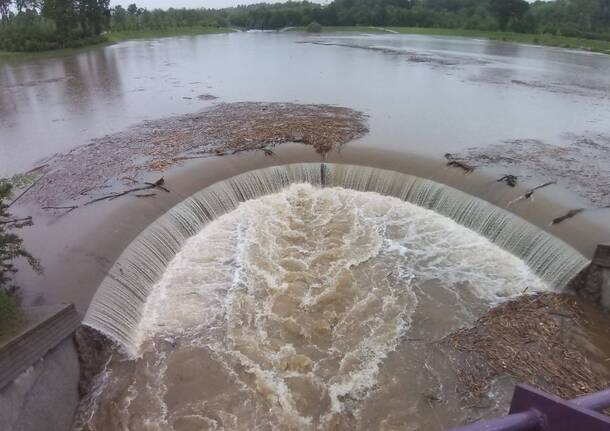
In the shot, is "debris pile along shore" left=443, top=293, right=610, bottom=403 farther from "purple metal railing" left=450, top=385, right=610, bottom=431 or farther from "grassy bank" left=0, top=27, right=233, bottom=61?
"grassy bank" left=0, top=27, right=233, bottom=61

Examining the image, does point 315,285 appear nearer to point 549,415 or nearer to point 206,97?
point 549,415

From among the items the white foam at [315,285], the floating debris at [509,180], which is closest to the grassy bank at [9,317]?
the white foam at [315,285]

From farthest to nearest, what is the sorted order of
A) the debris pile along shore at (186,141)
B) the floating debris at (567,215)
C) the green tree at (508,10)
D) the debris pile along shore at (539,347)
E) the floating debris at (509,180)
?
the green tree at (508,10), the debris pile along shore at (186,141), the floating debris at (509,180), the floating debris at (567,215), the debris pile along shore at (539,347)

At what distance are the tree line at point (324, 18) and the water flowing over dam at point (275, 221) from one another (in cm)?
4259

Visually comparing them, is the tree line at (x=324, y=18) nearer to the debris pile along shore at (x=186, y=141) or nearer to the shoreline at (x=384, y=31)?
the shoreline at (x=384, y=31)

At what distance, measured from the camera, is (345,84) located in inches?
984

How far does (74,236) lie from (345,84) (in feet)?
63.7

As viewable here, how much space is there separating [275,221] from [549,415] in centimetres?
1005

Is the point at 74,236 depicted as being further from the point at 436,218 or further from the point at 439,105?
the point at 439,105

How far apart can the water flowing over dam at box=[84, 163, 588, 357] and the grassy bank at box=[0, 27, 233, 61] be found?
3899 centimetres

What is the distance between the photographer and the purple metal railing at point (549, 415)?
146cm

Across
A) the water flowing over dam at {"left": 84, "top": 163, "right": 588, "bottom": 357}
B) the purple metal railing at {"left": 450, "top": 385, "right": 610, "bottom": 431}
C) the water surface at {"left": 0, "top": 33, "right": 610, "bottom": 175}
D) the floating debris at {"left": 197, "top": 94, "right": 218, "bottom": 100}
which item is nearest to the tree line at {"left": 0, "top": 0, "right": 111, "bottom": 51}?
the water surface at {"left": 0, "top": 33, "right": 610, "bottom": 175}

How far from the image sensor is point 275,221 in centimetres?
1143

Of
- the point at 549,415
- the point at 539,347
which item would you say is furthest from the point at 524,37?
the point at 549,415
